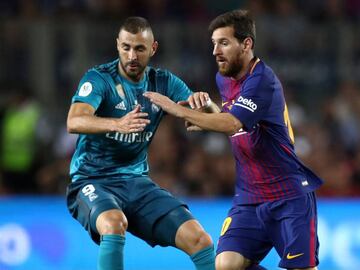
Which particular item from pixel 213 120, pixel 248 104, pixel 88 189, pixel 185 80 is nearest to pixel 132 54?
pixel 213 120

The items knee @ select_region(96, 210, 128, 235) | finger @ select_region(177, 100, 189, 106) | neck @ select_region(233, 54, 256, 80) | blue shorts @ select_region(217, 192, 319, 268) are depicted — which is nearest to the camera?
knee @ select_region(96, 210, 128, 235)

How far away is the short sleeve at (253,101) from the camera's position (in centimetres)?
704

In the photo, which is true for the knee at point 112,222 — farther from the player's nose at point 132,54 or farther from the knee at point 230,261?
the player's nose at point 132,54

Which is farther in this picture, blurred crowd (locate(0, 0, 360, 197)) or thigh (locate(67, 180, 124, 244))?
blurred crowd (locate(0, 0, 360, 197))

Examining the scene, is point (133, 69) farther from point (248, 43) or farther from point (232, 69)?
A: point (248, 43)

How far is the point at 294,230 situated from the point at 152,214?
1042 millimetres

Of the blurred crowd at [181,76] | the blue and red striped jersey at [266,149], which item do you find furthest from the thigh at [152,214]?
the blurred crowd at [181,76]

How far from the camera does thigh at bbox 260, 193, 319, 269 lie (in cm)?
717

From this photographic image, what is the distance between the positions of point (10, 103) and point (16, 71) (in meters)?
0.42

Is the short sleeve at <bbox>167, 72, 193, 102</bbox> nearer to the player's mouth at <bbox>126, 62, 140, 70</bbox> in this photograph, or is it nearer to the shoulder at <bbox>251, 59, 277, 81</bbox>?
the player's mouth at <bbox>126, 62, 140, 70</bbox>

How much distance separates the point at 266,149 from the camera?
7258 mm

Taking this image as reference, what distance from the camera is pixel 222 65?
7.19 m

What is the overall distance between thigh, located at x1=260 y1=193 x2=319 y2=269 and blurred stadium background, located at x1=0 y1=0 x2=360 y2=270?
168 inches

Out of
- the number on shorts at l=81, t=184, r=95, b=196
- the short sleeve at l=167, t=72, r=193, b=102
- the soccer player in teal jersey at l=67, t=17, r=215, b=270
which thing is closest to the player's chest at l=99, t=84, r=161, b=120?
the soccer player in teal jersey at l=67, t=17, r=215, b=270
